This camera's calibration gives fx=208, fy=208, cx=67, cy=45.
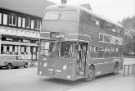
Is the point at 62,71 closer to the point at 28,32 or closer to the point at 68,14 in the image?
the point at 68,14

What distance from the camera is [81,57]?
12492 millimetres

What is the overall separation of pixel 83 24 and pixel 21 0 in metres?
25.5

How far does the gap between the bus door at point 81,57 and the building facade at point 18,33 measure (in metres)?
16.9

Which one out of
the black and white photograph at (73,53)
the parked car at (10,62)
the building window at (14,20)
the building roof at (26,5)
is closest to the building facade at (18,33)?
the building window at (14,20)

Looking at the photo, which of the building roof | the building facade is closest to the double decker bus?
the building facade

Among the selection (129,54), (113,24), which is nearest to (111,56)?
(113,24)

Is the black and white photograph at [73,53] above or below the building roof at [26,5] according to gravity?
below

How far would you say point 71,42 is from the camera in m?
11.8

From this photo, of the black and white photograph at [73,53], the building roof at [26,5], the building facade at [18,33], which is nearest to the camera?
the black and white photograph at [73,53]

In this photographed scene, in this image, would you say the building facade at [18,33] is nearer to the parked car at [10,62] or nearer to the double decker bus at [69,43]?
the parked car at [10,62]

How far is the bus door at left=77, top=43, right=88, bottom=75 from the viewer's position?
12.2 m

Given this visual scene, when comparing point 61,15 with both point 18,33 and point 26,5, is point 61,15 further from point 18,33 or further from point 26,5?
point 26,5

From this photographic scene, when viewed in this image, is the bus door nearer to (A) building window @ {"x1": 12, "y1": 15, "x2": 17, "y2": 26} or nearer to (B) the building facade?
(B) the building facade

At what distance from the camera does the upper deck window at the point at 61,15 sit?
38.6 feet
